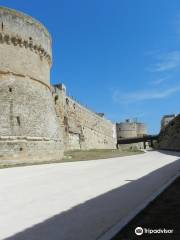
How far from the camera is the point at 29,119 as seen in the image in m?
21.2

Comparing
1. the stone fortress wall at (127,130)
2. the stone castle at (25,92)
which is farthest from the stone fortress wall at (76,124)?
the stone fortress wall at (127,130)

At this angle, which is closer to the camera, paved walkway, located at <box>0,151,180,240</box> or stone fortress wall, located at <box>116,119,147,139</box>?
paved walkway, located at <box>0,151,180,240</box>

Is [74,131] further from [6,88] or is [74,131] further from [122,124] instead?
[122,124]

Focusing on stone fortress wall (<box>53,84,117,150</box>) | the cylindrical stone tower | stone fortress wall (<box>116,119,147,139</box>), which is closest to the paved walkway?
the cylindrical stone tower

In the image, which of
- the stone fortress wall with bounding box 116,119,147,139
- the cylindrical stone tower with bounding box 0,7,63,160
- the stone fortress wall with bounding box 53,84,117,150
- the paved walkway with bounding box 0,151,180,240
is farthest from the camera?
the stone fortress wall with bounding box 116,119,147,139

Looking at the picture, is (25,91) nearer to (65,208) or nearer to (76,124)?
(76,124)

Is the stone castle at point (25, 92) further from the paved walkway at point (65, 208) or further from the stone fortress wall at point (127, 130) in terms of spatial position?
the stone fortress wall at point (127, 130)

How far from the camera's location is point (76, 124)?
119 feet

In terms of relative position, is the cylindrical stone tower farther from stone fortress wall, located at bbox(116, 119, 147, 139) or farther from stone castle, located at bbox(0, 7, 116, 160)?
stone fortress wall, located at bbox(116, 119, 147, 139)

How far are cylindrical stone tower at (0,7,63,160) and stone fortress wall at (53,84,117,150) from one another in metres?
7.24

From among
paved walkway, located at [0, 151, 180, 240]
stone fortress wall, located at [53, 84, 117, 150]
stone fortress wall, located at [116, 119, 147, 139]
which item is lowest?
paved walkway, located at [0, 151, 180, 240]

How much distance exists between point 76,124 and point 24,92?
15242 millimetres

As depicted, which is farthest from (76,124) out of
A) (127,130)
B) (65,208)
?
(127,130)

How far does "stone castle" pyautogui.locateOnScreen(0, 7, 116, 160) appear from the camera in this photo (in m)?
20.0
